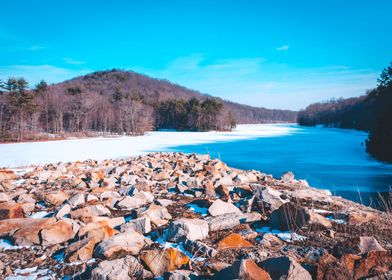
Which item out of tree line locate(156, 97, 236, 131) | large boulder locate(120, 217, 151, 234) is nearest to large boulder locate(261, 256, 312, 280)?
large boulder locate(120, 217, 151, 234)

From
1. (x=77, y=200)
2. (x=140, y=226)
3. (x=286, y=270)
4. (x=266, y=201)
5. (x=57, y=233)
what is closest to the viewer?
(x=286, y=270)

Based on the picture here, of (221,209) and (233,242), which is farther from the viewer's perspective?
(221,209)

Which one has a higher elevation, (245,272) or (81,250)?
(245,272)

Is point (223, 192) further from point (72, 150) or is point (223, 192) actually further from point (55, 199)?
point (72, 150)

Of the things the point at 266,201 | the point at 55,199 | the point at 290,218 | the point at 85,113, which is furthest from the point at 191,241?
the point at 85,113

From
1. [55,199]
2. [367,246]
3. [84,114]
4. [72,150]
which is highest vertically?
[84,114]

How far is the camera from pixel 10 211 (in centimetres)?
488

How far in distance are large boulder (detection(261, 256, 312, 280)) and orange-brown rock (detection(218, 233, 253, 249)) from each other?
862mm

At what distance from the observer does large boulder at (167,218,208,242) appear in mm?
3750

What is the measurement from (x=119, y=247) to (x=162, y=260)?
63 centimetres

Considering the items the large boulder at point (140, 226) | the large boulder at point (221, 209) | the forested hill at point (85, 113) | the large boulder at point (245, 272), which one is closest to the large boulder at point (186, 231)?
the large boulder at point (140, 226)

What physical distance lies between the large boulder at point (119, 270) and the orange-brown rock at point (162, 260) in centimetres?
10

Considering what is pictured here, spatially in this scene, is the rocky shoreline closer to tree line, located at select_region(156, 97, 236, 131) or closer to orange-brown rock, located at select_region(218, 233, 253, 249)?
orange-brown rock, located at select_region(218, 233, 253, 249)

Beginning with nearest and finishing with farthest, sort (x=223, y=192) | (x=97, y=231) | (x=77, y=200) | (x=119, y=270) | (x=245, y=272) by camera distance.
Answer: (x=245, y=272) → (x=119, y=270) → (x=97, y=231) → (x=77, y=200) → (x=223, y=192)
